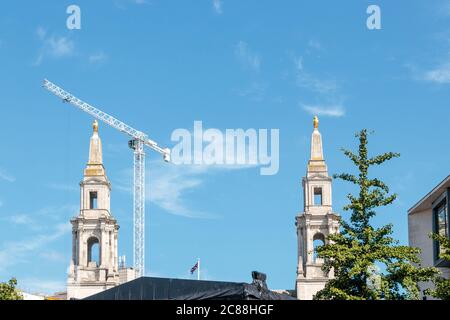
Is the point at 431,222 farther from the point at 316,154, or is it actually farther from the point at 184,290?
the point at 316,154

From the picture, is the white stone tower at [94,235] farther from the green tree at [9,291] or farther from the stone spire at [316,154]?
the green tree at [9,291]

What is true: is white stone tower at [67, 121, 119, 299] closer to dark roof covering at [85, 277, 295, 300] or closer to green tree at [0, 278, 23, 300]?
green tree at [0, 278, 23, 300]

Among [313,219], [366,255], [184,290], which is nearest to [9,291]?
[366,255]

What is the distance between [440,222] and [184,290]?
59823 mm

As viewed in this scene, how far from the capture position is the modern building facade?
7306 centimetres

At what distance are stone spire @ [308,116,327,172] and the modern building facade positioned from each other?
81.3 meters

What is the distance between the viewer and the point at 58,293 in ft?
519

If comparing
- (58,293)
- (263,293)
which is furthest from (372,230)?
(58,293)

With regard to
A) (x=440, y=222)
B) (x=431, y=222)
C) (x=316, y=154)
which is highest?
(x=316, y=154)

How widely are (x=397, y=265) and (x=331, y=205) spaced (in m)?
120

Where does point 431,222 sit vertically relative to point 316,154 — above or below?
below

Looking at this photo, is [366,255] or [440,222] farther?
[440,222]

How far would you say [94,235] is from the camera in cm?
17288
